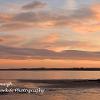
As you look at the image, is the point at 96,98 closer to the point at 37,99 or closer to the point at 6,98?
the point at 37,99

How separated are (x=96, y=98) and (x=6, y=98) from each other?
30.2 feet

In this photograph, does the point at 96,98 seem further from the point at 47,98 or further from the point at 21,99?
the point at 21,99

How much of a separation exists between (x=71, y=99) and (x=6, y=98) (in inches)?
260

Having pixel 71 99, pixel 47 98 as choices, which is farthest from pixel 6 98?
pixel 71 99

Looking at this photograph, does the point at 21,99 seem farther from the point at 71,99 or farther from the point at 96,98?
the point at 96,98

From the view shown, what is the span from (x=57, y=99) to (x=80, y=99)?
7.47 feet

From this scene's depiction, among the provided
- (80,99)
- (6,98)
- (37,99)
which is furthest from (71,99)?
(6,98)

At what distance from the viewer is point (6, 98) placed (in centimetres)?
3578

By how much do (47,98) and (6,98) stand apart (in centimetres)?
416

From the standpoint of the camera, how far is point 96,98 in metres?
36.3

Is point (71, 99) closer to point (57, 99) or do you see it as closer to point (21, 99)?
point (57, 99)

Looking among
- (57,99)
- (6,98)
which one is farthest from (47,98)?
(6,98)

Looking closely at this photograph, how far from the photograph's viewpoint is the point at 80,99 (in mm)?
34906

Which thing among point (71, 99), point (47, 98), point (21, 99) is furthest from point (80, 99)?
point (21, 99)
